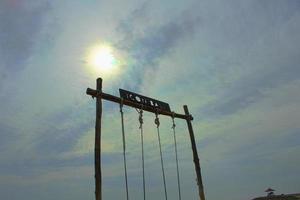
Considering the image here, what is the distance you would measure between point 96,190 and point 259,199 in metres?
29.2

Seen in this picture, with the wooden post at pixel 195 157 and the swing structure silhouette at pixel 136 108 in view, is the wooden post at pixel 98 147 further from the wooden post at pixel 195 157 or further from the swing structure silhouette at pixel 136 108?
the wooden post at pixel 195 157

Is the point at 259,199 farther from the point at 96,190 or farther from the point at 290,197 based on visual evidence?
the point at 96,190

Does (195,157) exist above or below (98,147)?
above

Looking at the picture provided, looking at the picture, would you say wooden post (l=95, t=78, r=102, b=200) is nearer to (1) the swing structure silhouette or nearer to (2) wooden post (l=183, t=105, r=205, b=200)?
(1) the swing structure silhouette

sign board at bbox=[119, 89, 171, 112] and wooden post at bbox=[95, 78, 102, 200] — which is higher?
sign board at bbox=[119, 89, 171, 112]

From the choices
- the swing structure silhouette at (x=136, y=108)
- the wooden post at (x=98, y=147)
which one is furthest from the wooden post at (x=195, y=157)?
the wooden post at (x=98, y=147)

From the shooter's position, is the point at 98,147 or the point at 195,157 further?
the point at 195,157

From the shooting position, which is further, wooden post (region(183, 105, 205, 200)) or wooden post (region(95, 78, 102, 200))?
wooden post (region(183, 105, 205, 200))

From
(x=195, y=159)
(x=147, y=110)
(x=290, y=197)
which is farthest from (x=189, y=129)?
(x=290, y=197)

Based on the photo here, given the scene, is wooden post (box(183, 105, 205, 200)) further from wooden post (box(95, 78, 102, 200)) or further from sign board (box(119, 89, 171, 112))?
wooden post (box(95, 78, 102, 200))

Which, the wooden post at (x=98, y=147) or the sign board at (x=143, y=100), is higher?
the sign board at (x=143, y=100)

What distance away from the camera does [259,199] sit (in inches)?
1380

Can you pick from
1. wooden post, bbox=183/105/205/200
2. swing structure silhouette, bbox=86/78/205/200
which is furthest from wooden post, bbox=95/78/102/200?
wooden post, bbox=183/105/205/200

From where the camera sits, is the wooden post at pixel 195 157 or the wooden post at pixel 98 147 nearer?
the wooden post at pixel 98 147
